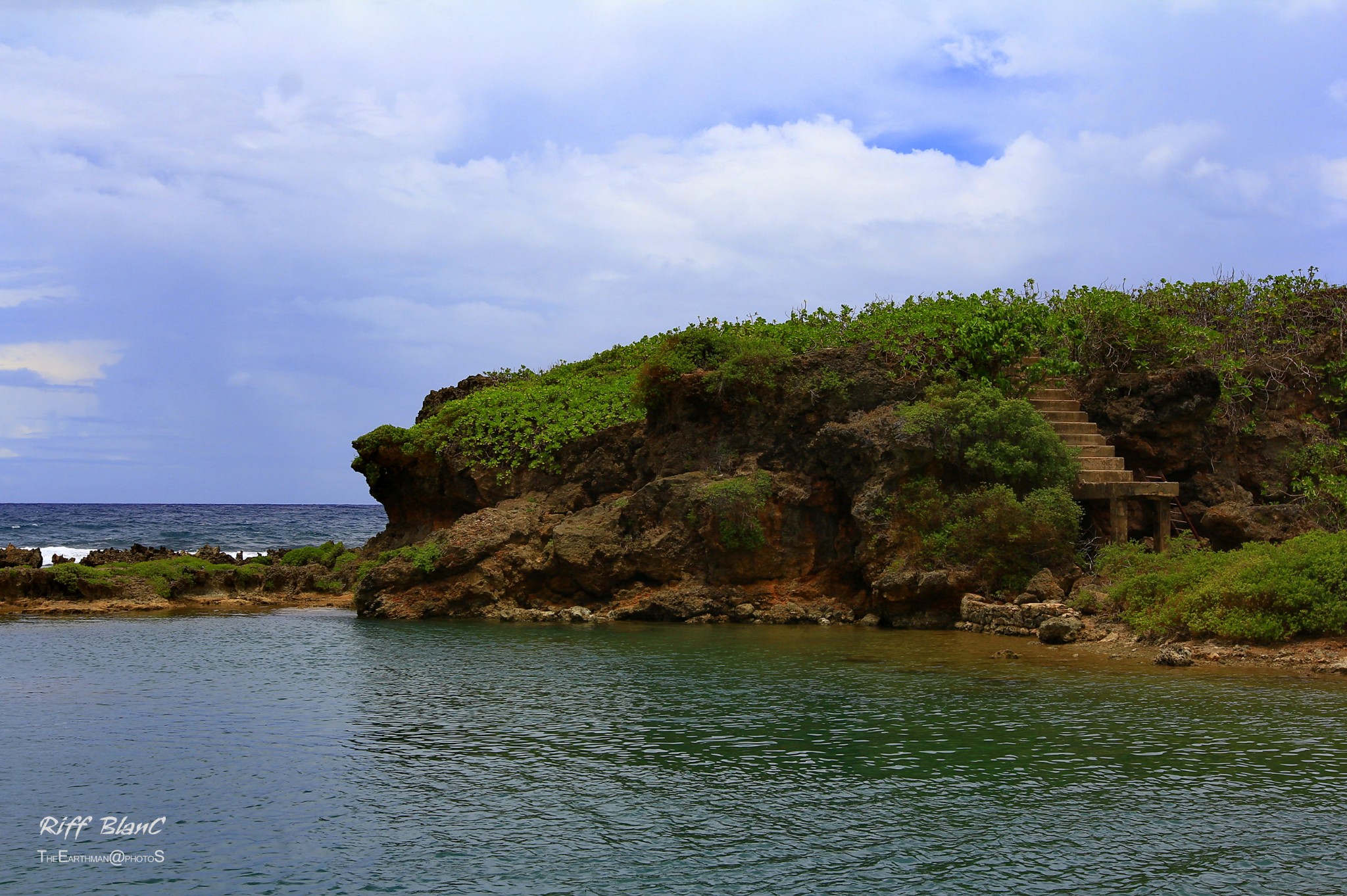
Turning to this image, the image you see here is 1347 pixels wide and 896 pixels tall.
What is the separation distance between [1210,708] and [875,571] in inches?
421

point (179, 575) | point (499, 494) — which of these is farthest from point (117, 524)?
point (499, 494)

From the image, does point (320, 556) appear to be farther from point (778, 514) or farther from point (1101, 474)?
point (1101, 474)

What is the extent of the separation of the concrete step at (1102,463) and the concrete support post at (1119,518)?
1210 millimetres

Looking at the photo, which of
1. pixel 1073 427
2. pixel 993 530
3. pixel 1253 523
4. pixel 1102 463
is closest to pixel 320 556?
pixel 993 530

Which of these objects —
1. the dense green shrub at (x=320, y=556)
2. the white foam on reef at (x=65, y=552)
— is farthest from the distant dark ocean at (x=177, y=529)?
the dense green shrub at (x=320, y=556)

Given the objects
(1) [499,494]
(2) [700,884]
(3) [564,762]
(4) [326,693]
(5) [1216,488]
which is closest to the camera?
(2) [700,884]

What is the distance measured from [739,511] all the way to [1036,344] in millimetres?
8915

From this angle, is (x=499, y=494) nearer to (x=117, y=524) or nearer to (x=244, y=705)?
(x=244, y=705)

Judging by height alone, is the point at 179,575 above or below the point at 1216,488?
below

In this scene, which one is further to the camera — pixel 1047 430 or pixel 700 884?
pixel 1047 430

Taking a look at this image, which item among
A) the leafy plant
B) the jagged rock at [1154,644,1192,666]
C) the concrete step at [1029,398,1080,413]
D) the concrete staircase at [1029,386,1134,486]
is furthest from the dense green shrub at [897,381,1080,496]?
the jagged rock at [1154,644,1192,666]

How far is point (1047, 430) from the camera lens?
934 inches

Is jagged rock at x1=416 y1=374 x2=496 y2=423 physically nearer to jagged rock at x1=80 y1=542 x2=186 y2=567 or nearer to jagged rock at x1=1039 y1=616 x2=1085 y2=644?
jagged rock at x1=80 y1=542 x2=186 y2=567

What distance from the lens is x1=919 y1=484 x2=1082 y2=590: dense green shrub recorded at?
74.9 ft
